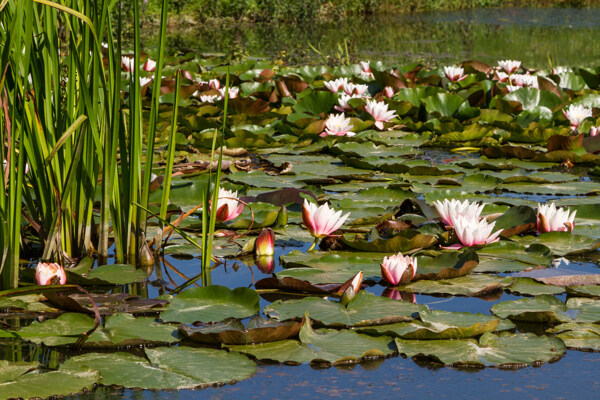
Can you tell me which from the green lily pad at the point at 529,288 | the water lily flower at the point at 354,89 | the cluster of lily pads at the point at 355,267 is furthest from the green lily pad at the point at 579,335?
the water lily flower at the point at 354,89

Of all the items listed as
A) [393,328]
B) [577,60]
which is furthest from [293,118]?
[577,60]

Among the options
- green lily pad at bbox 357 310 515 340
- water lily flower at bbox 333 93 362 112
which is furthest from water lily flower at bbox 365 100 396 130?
green lily pad at bbox 357 310 515 340

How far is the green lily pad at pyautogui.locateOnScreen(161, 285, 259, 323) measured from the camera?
1788mm

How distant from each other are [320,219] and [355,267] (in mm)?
195

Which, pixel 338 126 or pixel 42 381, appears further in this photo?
pixel 338 126

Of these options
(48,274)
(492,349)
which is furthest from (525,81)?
(48,274)

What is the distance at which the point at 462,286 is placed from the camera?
2.03m

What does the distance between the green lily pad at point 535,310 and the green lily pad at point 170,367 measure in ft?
2.23

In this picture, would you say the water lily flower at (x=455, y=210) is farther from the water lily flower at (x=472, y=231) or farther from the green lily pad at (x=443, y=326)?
the green lily pad at (x=443, y=326)

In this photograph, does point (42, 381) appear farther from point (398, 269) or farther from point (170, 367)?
point (398, 269)

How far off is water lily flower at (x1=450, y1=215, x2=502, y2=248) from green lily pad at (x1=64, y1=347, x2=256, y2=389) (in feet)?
3.19

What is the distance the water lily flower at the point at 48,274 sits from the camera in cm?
194

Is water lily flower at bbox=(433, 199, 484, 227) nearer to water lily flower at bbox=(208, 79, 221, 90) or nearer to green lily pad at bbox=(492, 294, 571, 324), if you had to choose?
green lily pad at bbox=(492, 294, 571, 324)

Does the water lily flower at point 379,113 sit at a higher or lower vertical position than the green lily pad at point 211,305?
higher
